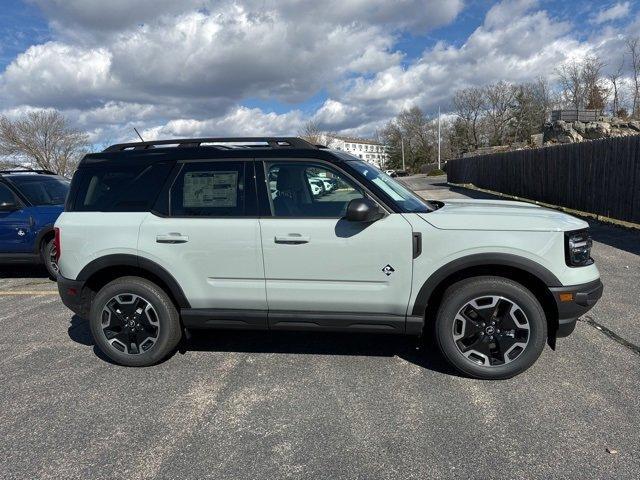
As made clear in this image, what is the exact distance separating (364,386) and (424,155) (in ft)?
266

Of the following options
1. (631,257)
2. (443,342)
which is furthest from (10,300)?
(631,257)

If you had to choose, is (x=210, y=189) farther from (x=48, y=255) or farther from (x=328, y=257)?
(x=48, y=255)

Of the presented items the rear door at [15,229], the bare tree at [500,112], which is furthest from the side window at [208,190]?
the bare tree at [500,112]

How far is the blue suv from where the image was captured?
672 centimetres

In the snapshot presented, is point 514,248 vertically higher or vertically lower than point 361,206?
lower

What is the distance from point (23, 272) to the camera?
310 inches

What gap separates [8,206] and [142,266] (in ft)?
15.2

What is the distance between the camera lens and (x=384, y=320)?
335 centimetres

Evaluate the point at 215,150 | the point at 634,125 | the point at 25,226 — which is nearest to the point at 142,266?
the point at 215,150

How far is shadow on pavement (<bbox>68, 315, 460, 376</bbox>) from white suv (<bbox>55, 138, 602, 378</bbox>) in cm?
45

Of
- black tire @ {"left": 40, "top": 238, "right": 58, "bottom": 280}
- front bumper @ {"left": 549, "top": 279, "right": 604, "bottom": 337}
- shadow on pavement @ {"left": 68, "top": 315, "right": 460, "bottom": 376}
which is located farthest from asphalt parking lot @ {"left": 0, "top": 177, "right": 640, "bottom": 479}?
black tire @ {"left": 40, "top": 238, "right": 58, "bottom": 280}

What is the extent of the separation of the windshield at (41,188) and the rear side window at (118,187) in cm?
406

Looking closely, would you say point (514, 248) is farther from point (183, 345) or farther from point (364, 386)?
point (183, 345)

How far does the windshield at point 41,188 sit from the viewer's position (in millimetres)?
7035
